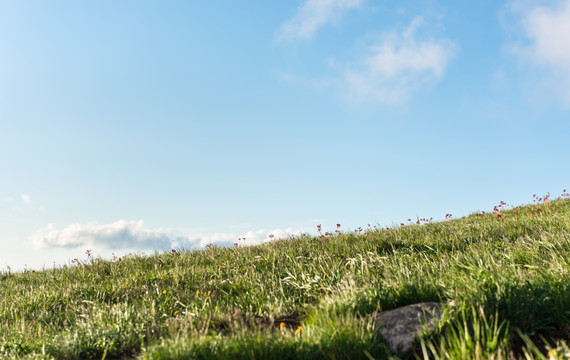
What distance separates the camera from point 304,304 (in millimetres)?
4660

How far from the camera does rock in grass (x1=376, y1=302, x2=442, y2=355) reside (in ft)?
11.4

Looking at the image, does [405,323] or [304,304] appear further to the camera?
[304,304]

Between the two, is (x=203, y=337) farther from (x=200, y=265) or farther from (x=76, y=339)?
(x=200, y=265)

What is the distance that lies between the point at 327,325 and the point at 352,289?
73cm

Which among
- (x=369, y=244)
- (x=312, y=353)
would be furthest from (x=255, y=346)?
(x=369, y=244)

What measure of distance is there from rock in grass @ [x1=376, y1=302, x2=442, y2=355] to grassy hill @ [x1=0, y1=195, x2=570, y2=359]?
10 cm

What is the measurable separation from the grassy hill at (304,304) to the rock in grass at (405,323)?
98 mm

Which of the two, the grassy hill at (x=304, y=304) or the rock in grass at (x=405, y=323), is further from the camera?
the rock in grass at (x=405, y=323)

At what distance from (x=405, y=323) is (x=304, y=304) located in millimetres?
1300

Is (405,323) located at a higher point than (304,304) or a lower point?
lower

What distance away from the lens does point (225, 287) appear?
6.43m

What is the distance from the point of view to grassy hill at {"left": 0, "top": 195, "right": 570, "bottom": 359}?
333cm

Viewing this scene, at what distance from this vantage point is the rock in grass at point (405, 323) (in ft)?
11.4

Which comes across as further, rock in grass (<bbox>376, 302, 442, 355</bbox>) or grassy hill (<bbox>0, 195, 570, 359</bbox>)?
rock in grass (<bbox>376, 302, 442, 355</bbox>)
